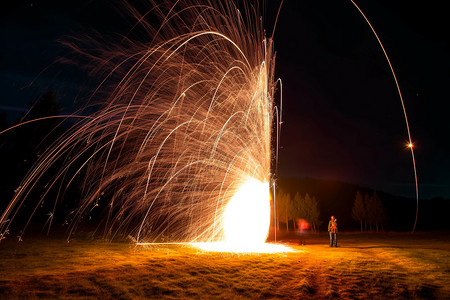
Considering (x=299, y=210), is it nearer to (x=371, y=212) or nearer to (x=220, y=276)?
(x=371, y=212)

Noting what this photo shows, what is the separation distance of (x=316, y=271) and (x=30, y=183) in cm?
3198

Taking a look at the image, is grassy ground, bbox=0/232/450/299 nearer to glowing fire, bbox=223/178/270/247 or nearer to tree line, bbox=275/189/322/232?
glowing fire, bbox=223/178/270/247

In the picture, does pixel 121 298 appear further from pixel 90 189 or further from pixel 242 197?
pixel 90 189

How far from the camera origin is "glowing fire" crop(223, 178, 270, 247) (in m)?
16.2

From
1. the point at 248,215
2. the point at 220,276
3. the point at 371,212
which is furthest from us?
the point at 371,212

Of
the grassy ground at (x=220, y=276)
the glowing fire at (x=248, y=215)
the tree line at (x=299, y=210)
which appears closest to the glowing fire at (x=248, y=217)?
the glowing fire at (x=248, y=215)

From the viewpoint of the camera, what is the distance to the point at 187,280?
8.06 meters

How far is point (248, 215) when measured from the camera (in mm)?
17422

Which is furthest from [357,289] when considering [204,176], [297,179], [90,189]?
[297,179]

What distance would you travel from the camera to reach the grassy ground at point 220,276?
6.99 m

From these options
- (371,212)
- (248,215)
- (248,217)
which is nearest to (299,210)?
(371,212)

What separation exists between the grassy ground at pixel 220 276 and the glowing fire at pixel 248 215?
4562mm

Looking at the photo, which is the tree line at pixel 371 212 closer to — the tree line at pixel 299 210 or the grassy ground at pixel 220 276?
the tree line at pixel 299 210

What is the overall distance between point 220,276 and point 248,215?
29.3 feet
